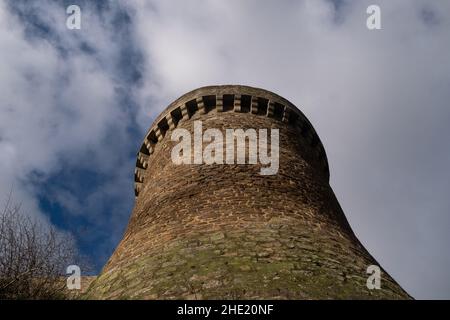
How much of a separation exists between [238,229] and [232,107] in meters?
4.06

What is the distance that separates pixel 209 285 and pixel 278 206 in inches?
97.6

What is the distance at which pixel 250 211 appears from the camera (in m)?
7.99

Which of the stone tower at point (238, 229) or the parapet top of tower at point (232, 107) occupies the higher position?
the parapet top of tower at point (232, 107)

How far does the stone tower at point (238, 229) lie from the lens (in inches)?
249

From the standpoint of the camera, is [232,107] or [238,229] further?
[232,107]

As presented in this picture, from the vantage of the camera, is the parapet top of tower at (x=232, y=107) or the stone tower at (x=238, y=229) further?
the parapet top of tower at (x=232, y=107)

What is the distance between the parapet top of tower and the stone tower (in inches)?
0.9

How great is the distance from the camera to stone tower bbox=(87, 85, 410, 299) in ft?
20.7

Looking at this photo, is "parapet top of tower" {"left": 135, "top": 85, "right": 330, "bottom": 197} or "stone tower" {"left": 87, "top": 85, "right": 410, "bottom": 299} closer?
"stone tower" {"left": 87, "top": 85, "right": 410, "bottom": 299}

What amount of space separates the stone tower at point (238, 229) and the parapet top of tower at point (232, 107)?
2cm

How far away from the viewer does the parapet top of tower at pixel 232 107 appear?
10977 mm

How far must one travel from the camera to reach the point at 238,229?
7.51 metres

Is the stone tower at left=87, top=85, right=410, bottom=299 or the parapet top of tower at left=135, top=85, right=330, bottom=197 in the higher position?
the parapet top of tower at left=135, top=85, right=330, bottom=197
